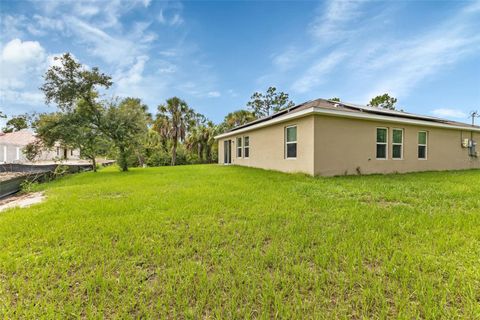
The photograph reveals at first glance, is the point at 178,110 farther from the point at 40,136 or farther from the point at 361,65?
the point at 361,65

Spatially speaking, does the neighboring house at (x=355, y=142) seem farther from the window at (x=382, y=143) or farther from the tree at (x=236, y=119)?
the tree at (x=236, y=119)

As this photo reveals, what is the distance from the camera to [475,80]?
14391mm

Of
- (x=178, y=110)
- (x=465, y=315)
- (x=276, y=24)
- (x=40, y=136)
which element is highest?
(x=276, y=24)

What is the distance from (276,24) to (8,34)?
1055 centimetres

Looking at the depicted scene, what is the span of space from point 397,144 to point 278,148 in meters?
Answer: 5.37

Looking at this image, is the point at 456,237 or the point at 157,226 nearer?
the point at 456,237

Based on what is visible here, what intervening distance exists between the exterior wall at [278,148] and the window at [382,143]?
3.51m

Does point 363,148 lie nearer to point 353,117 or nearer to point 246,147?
point 353,117

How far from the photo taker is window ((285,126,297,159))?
972 centimetres

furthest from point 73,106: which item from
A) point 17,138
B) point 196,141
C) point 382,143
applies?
point 17,138

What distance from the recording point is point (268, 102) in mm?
31406

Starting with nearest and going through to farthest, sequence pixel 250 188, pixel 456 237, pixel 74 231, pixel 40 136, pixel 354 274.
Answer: pixel 354 274, pixel 456 237, pixel 74 231, pixel 250 188, pixel 40 136

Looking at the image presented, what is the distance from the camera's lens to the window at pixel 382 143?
9.80m

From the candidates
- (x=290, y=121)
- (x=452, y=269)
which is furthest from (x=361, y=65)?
(x=452, y=269)
